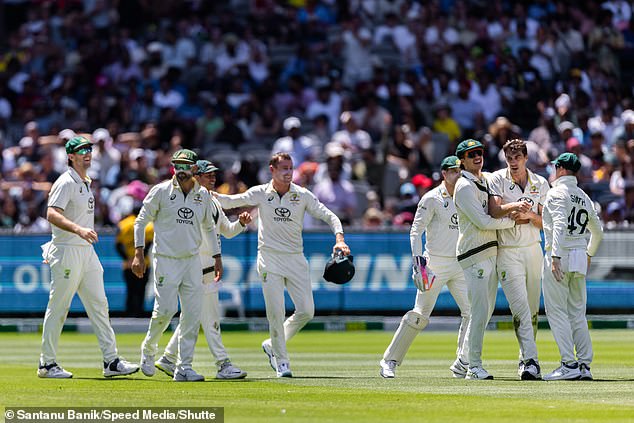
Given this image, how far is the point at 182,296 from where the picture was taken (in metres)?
14.8

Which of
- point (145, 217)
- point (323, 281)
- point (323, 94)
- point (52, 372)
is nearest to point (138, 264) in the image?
point (145, 217)

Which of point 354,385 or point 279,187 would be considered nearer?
point 354,385

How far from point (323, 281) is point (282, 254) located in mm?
10200

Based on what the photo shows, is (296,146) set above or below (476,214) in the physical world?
above

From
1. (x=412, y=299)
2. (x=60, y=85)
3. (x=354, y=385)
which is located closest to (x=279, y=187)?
(x=354, y=385)

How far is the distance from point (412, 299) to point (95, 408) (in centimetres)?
1429

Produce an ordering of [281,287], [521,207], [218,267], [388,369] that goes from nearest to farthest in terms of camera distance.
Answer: [521,207] → [218,267] → [388,369] → [281,287]

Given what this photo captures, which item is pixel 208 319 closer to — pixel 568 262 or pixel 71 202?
pixel 71 202

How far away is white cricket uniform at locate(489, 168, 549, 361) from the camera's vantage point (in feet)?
47.6

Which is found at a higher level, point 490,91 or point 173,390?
point 490,91

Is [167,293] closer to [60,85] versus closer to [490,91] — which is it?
[490,91]

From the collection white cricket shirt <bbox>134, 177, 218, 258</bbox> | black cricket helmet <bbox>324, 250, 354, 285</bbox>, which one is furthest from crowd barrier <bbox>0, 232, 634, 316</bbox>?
white cricket shirt <bbox>134, 177, 218, 258</bbox>

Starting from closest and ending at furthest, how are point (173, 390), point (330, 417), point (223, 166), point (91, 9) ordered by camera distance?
1. point (330, 417)
2. point (173, 390)
3. point (223, 166)
4. point (91, 9)

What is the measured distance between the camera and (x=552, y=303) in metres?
14.6
